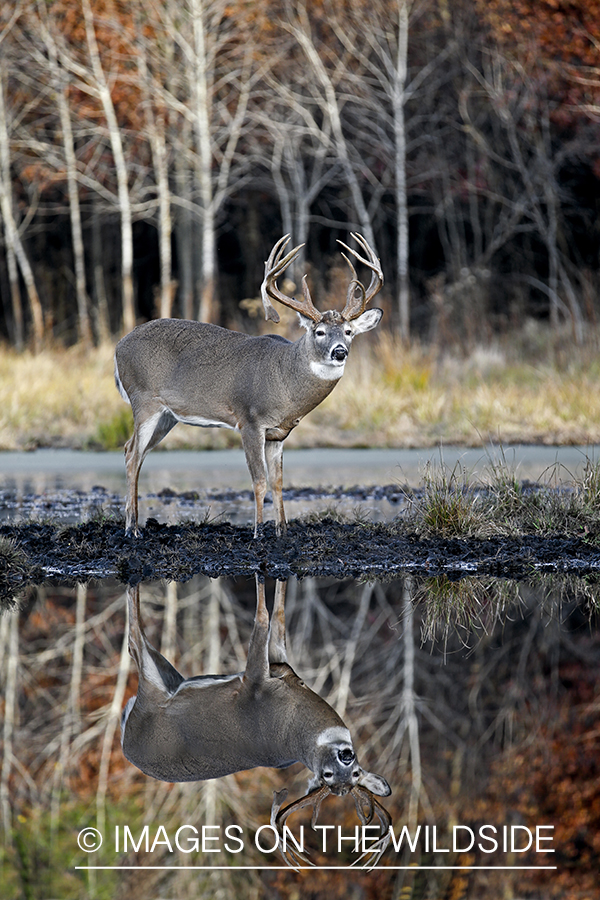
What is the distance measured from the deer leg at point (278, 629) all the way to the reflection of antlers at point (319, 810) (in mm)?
1574

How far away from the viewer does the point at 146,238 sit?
112 ft

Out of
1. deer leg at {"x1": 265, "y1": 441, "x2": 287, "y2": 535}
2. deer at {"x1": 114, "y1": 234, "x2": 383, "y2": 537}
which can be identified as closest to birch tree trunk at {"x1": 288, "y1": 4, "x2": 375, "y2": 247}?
deer at {"x1": 114, "y1": 234, "x2": 383, "y2": 537}

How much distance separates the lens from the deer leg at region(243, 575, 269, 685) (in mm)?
5037

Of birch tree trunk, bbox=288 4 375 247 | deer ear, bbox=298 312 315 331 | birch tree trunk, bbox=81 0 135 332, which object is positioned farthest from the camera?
birch tree trunk, bbox=81 0 135 332

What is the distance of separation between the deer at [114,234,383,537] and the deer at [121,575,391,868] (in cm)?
272

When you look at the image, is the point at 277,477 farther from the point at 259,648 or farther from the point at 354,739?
the point at 354,739

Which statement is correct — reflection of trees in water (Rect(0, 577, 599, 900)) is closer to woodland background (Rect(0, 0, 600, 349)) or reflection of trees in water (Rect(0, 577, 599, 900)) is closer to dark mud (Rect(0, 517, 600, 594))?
dark mud (Rect(0, 517, 600, 594))

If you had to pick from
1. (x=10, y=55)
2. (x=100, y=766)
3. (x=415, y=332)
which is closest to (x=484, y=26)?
(x=415, y=332)

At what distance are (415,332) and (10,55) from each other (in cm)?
1018

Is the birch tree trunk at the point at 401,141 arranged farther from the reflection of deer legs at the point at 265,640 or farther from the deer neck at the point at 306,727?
the deer neck at the point at 306,727

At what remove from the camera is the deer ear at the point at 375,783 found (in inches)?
148

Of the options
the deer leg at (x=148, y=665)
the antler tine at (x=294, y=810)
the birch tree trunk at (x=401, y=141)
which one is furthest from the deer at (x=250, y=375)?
the birch tree trunk at (x=401, y=141)

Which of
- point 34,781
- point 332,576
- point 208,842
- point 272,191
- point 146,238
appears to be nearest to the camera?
point 208,842

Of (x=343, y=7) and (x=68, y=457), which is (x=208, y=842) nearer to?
(x=68, y=457)
